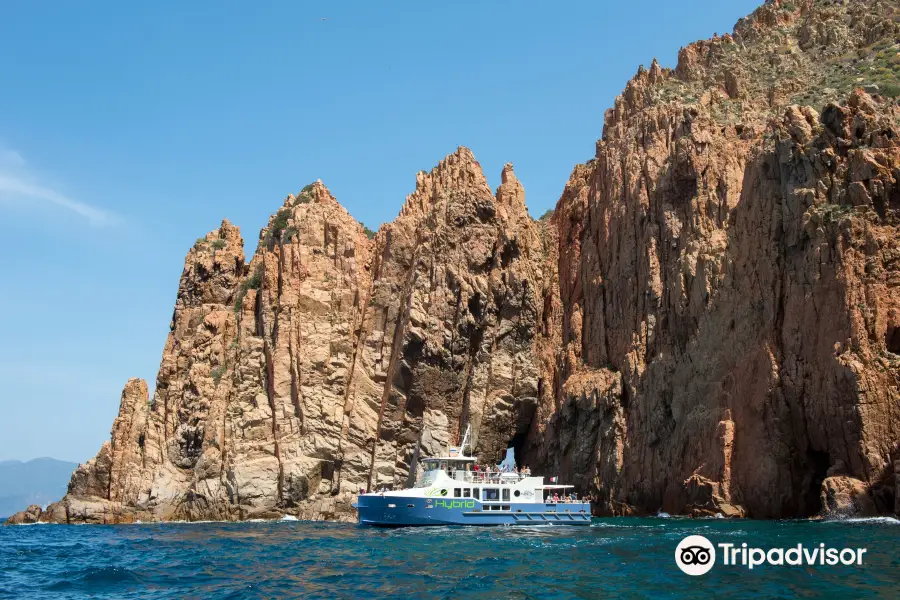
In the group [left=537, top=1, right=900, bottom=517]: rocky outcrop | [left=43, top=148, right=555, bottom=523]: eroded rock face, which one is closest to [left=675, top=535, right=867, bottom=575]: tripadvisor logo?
[left=537, top=1, right=900, bottom=517]: rocky outcrop

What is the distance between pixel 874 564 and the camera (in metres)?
29.8

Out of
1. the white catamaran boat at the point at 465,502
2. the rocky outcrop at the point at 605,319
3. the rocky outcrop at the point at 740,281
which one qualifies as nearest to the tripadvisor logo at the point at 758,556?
the rocky outcrop at the point at 740,281

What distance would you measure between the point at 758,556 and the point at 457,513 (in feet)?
83.1

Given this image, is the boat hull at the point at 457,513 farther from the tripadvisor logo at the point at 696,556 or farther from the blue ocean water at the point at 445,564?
the tripadvisor logo at the point at 696,556

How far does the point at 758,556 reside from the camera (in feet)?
107

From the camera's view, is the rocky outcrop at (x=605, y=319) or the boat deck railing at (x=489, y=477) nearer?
the rocky outcrop at (x=605, y=319)

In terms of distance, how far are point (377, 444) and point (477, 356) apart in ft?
38.4

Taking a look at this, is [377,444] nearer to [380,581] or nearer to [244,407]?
[244,407]

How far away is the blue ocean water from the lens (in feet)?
91.6

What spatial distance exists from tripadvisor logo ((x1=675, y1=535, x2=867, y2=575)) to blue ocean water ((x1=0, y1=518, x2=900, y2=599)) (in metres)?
0.63

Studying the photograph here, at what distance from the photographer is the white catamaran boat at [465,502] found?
5469 cm

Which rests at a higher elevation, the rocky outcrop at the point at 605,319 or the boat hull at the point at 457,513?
the rocky outcrop at the point at 605,319

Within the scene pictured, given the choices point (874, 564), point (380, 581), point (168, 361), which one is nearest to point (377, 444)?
point (168, 361)

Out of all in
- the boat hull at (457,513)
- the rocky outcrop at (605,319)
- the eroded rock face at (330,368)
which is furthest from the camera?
the eroded rock face at (330,368)
